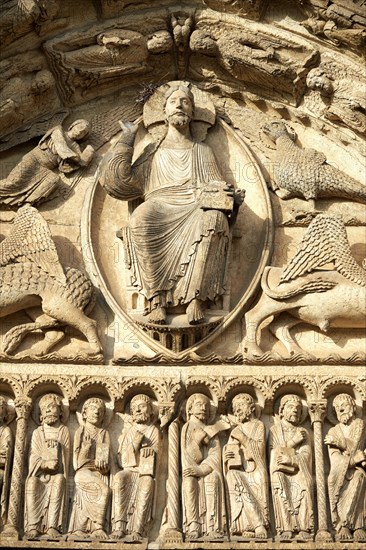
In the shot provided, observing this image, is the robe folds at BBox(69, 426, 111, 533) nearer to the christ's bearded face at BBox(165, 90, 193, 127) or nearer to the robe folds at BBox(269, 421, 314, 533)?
the robe folds at BBox(269, 421, 314, 533)

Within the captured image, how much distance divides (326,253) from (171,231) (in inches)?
46.9

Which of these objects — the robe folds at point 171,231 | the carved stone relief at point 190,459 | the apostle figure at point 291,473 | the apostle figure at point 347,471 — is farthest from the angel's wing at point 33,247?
the apostle figure at point 347,471

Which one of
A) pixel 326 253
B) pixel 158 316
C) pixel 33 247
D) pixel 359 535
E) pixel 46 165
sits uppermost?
pixel 46 165

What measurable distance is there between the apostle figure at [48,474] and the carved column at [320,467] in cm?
180

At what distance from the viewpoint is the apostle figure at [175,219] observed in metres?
11.3

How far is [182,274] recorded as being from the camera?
11.3m

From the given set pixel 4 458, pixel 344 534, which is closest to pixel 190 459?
pixel 344 534

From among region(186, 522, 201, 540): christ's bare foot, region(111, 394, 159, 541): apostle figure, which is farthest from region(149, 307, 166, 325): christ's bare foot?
region(186, 522, 201, 540): christ's bare foot

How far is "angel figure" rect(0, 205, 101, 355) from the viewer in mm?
11312

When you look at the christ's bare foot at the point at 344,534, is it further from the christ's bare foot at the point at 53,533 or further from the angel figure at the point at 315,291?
the christ's bare foot at the point at 53,533

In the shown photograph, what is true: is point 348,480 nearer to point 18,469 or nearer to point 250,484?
point 250,484

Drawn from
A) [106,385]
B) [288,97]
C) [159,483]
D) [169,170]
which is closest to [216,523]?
[159,483]

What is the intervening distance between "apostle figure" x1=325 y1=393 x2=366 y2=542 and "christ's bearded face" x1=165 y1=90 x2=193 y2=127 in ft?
8.58

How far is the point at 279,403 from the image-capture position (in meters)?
11.2
